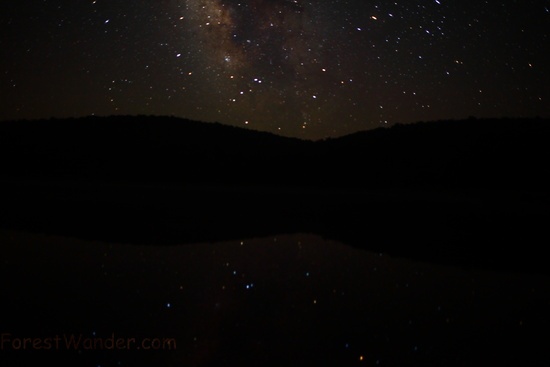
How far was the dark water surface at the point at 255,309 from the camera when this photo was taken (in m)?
3.49

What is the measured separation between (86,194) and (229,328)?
1106 centimetres

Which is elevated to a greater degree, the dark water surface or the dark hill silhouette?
the dark hill silhouette

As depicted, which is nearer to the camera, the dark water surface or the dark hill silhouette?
the dark water surface

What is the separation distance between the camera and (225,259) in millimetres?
6262

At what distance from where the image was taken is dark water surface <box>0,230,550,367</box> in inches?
138

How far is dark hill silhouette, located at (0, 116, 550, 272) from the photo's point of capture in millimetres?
8203

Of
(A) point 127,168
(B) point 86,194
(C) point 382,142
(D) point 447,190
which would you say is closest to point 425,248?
(B) point 86,194

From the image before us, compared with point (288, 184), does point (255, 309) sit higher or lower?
lower

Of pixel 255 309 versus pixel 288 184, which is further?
pixel 288 184

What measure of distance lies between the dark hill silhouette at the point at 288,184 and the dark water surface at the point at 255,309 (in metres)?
1.05

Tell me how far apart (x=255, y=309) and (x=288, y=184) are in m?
14.0

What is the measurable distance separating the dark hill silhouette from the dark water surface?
105cm

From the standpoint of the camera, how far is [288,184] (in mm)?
18375

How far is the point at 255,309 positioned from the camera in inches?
174
